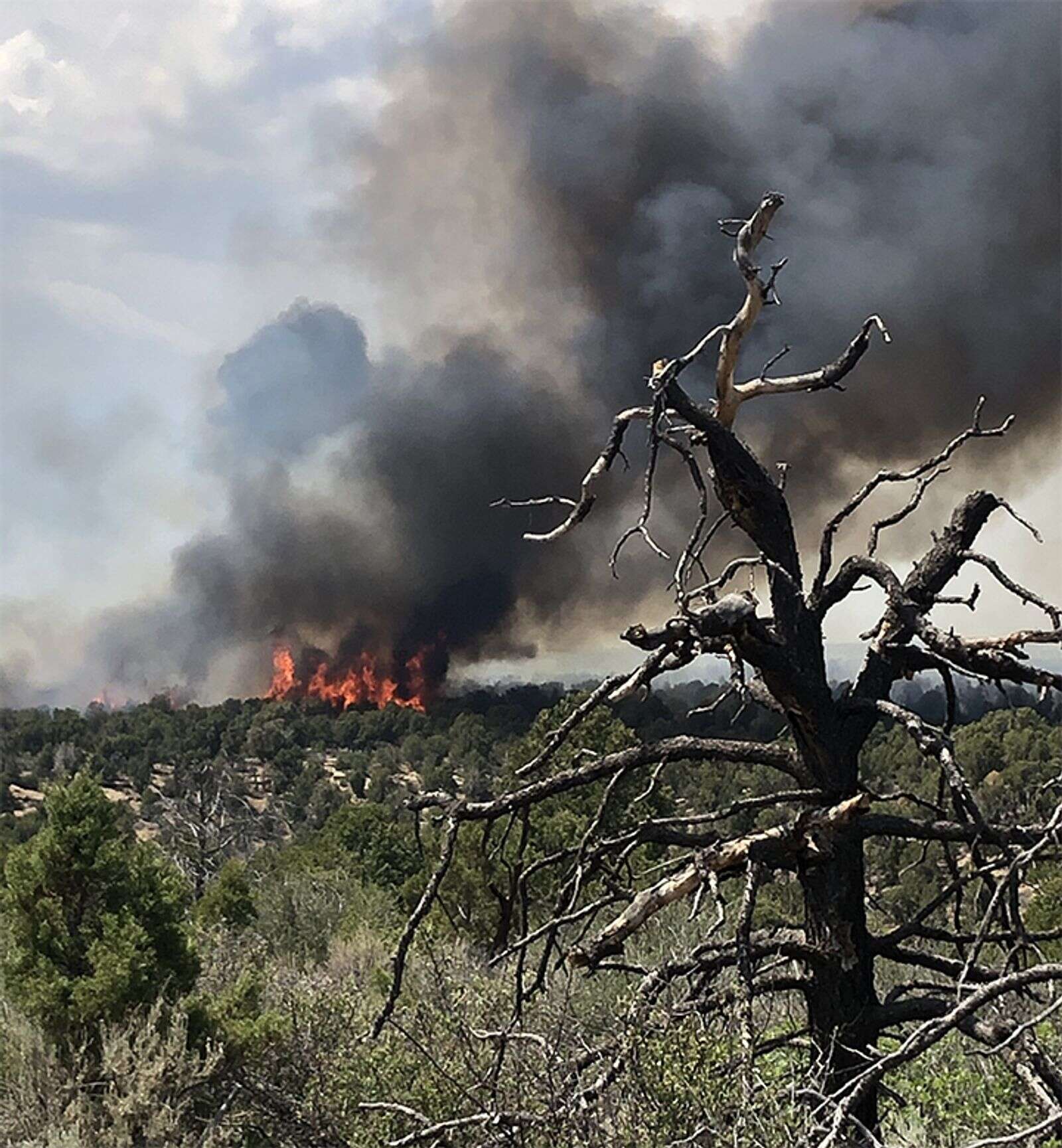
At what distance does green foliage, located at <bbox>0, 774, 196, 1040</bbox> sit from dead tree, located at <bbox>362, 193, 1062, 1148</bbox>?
5.99 metres

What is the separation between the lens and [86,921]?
9250 mm

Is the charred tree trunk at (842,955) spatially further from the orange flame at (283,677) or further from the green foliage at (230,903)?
Answer: the orange flame at (283,677)

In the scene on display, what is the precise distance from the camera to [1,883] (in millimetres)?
14656

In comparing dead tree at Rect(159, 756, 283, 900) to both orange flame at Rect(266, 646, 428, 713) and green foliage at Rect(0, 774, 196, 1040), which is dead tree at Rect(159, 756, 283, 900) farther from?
orange flame at Rect(266, 646, 428, 713)

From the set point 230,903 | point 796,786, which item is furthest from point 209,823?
point 796,786

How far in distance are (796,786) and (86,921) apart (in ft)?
23.3

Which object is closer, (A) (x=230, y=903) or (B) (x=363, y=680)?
(A) (x=230, y=903)

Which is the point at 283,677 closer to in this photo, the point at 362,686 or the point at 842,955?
the point at 362,686

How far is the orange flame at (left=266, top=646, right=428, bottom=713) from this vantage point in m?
72.8

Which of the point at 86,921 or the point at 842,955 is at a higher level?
the point at 86,921

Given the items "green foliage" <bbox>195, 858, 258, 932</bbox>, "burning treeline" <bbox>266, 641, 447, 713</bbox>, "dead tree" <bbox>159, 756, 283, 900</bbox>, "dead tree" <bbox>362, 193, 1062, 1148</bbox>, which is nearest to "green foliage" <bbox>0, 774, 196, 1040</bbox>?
"dead tree" <bbox>362, 193, 1062, 1148</bbox>

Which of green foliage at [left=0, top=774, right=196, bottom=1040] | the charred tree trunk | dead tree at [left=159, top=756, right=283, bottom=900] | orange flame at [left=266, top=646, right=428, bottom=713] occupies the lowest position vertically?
the charred tree trunk

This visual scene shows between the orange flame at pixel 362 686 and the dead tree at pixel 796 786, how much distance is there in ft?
224

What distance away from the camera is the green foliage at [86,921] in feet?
28.7
